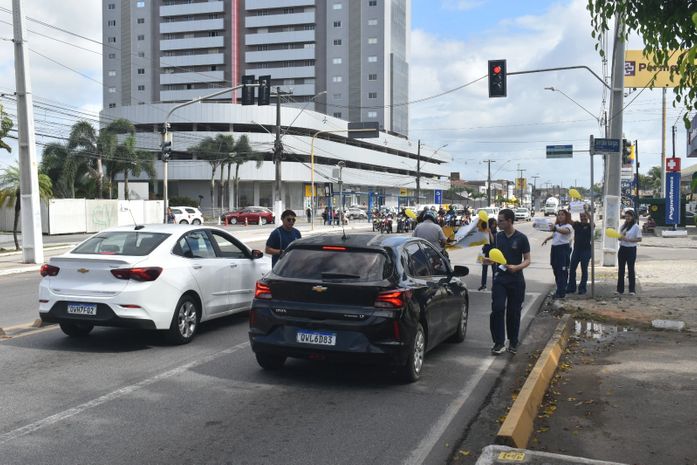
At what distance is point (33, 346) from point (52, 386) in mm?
2122

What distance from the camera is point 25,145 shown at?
20875 millimetres

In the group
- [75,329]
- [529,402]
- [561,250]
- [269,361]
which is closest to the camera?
[529,402]

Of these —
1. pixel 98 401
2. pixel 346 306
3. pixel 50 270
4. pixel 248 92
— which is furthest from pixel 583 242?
pixel 248 92

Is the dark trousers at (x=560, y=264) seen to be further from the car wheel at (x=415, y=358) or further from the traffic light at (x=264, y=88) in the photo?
the traffic light at (x=264, y=88)

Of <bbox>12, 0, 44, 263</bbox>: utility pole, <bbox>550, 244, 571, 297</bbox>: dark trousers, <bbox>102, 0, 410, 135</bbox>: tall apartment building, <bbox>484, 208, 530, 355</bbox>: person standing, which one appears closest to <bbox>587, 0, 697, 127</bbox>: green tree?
<bbox>484, 208, 530, 355</bbox>: person standing

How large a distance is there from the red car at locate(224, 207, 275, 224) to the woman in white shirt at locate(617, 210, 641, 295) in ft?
154

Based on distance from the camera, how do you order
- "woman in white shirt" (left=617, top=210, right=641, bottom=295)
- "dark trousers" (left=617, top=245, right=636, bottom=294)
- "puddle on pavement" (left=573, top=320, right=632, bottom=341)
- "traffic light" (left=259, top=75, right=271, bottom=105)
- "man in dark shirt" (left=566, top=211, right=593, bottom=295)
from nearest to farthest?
"puddle on pavement" (left=573, top=320, right=632, bottom=341)
"man in dark shirt" (left=566, top=211, right=593, bottom=295)
"woman in white shirt" (left=617, top=210, right=641, bottom=295)
"dark trousers" (left=617, top=245, right=636, bottom=294)
"traffic light" (left=259, top=75, right=271, bottom=105)

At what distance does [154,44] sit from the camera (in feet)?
334

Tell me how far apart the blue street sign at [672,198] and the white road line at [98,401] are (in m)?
34.1

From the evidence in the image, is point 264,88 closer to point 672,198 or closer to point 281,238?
point 281,238

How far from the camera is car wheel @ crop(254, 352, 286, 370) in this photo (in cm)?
→ 702

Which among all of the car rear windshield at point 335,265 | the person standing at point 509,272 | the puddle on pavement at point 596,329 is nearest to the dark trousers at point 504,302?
the person standing at point 509,272

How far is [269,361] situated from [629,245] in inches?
360

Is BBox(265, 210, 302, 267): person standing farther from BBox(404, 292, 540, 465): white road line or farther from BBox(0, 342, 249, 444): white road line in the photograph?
BBox(404, 292, 540, 465): white road line
